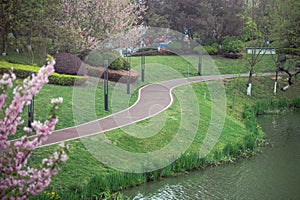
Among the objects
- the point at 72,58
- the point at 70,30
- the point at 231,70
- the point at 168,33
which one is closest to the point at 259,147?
the point at 72,58

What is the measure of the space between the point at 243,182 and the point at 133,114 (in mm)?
5375

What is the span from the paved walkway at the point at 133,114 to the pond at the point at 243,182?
9.37 ft

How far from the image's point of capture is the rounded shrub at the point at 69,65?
2088cm

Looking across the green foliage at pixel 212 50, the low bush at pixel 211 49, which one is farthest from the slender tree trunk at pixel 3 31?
the green foliage at pixel 212 50

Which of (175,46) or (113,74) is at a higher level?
(175,46)

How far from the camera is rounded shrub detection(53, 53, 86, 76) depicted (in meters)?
20.9

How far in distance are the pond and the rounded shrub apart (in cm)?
973

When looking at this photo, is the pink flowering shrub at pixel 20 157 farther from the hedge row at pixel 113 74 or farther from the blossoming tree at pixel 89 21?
the blossoming tree at pixel 89 21

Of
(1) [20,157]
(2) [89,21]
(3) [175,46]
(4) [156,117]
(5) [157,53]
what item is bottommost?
(4) [156,117]

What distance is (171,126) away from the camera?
16.1m

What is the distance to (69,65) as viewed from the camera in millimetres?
21078

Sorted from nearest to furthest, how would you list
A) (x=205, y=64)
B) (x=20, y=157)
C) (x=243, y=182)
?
(x=20, y=157) → (x=243, y=182) → (x=205, y=64)

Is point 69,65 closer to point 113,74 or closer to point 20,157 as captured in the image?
A: point 113,74

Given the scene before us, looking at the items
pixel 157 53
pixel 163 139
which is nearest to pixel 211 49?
pixel 157 53
